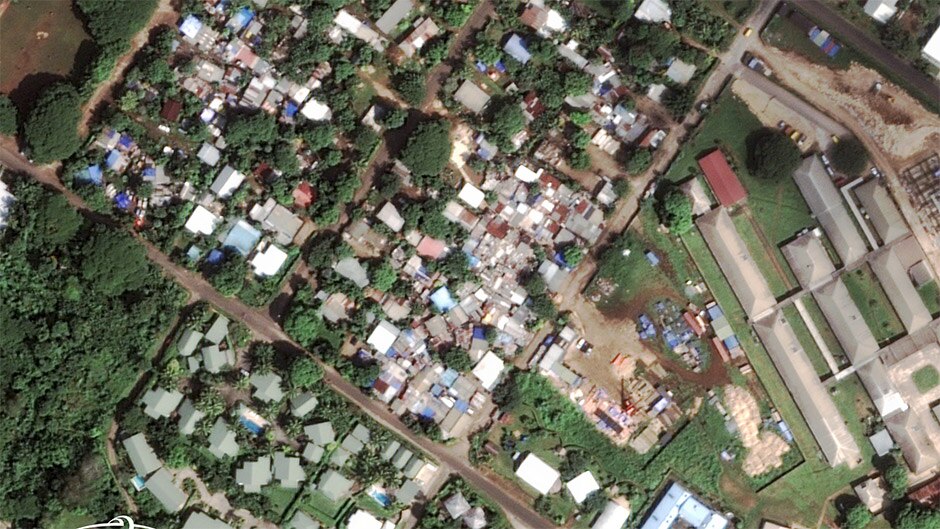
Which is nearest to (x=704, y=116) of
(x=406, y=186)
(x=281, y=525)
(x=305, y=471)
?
(x=406, y=186)

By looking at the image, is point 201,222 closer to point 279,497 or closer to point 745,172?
point 279,497

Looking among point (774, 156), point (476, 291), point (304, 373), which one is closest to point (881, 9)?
point (774, 156)

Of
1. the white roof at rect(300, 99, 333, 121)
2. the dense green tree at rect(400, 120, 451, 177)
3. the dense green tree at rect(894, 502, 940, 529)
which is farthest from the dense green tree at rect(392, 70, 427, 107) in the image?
the dense green tree at rect(894, 502, 940, 529)

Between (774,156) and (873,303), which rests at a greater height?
(774,156)

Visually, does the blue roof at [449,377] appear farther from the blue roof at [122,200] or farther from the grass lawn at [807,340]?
the blue roof at [122,200]

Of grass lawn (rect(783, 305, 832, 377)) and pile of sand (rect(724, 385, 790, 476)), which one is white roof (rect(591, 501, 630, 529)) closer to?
pile of sand (rect(724, 385, 790, 476))

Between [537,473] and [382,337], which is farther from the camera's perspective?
[537,473]
